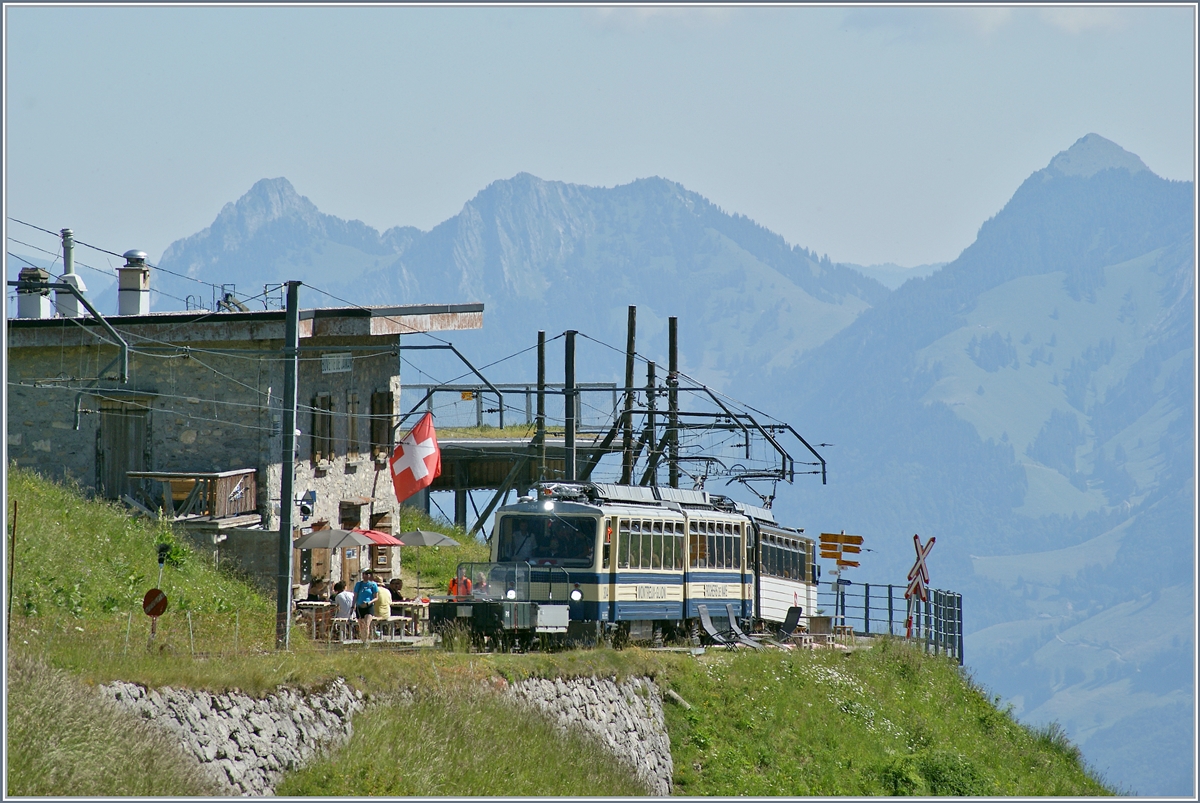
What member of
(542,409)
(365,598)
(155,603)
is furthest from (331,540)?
(155,603)

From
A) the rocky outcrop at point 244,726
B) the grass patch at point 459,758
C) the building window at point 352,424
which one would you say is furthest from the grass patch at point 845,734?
the building window at point 352,424

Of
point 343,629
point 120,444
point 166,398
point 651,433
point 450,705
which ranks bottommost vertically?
point 450,705

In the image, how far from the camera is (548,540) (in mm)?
27391

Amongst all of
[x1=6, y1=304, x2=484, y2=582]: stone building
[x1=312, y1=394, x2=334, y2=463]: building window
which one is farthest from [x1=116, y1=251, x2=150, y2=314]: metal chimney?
[x1=312, y1=394, x2=334, y2=463]: building window

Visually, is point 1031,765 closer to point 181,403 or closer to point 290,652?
point 290,652

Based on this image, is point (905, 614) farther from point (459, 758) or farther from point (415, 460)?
point (459, 758)

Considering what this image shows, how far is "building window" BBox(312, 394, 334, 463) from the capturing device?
3550cm

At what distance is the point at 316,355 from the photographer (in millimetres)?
36500

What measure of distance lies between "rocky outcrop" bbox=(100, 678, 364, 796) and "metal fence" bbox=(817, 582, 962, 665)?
58.8 feet

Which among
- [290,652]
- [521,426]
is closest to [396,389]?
[290,652]

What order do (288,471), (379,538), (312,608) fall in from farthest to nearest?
(379,538) → (312,608) → (288,471)

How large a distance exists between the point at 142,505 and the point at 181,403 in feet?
7.56

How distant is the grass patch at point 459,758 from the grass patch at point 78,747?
173 cm

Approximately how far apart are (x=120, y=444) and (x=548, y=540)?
11.3m
